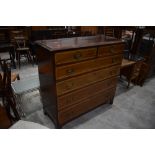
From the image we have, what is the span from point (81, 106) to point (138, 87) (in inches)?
70.7

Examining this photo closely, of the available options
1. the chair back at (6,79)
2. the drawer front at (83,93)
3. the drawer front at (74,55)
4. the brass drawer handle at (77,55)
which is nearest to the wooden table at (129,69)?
the drawer front at (83,93)

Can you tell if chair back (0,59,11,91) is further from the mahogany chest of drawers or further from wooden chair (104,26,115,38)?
wooden chair (104,26,115,38)

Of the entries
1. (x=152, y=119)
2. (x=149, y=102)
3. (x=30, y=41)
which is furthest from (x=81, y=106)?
(x=30, y=41)

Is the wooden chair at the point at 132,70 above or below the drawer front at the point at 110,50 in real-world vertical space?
below

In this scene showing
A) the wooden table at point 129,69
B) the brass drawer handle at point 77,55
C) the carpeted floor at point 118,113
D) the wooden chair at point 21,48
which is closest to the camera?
the brass drawer handle at point 77,55

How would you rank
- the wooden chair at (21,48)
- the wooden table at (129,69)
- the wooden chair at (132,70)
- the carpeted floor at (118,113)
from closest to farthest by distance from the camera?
the carpeted floor at (118,113) → the wooden table at (129,69) → the wooden chair at (132,70) → the wooden chair at (21,48)

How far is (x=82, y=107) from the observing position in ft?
6.90

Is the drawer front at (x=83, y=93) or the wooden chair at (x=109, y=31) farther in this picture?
the wooden chair at (x=109, y=31)

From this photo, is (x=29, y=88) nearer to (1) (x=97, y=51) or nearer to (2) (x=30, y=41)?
(1) (x=97, y=51)

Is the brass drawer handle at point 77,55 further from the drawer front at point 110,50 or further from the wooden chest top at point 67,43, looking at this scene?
the drawer front at point 110,50

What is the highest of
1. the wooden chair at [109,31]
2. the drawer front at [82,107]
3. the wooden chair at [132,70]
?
the wooden chair at [109,31]

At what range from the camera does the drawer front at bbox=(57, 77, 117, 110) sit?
1.81m

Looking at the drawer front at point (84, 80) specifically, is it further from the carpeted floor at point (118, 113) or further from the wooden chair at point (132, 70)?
the wooden chair at point (132, 70)

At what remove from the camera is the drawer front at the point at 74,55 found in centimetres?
150
